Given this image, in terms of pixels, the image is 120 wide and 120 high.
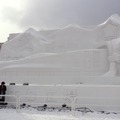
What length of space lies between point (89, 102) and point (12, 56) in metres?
6.11

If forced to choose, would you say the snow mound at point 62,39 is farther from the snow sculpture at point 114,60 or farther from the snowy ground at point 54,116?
the snowy ground at point 54,116

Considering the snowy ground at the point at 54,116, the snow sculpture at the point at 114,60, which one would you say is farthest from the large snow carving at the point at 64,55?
the snowy ground at the point at 54,116

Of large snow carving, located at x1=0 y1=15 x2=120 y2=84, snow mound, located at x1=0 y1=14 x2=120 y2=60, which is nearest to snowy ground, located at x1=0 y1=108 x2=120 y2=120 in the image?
large snow carving, located at x1=0 y1=15 x2=120 y2=84

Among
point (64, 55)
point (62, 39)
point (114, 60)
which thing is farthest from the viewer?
point (62, 39)

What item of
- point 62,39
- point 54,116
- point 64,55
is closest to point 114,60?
point 64,55

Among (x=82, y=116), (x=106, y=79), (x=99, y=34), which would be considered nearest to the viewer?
(x=82, y=116)

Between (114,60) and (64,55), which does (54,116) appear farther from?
(64,55)

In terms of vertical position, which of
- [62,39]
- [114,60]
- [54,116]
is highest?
[62,39]

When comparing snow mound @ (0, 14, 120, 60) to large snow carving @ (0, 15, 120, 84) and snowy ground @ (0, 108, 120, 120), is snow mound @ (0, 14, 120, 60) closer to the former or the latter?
large snow carving @ (0, 15, 120, 84)

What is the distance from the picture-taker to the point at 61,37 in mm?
14844

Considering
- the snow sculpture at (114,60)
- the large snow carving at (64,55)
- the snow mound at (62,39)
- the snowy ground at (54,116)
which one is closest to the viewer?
the snowy ground at (54,116)

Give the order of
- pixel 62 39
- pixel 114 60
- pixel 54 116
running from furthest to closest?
pixel 62 39
pixel 114 60
pixel 54 116

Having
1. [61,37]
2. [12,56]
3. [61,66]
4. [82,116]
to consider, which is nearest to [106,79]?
[61,66]

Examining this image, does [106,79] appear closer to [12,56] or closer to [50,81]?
[50,81]
